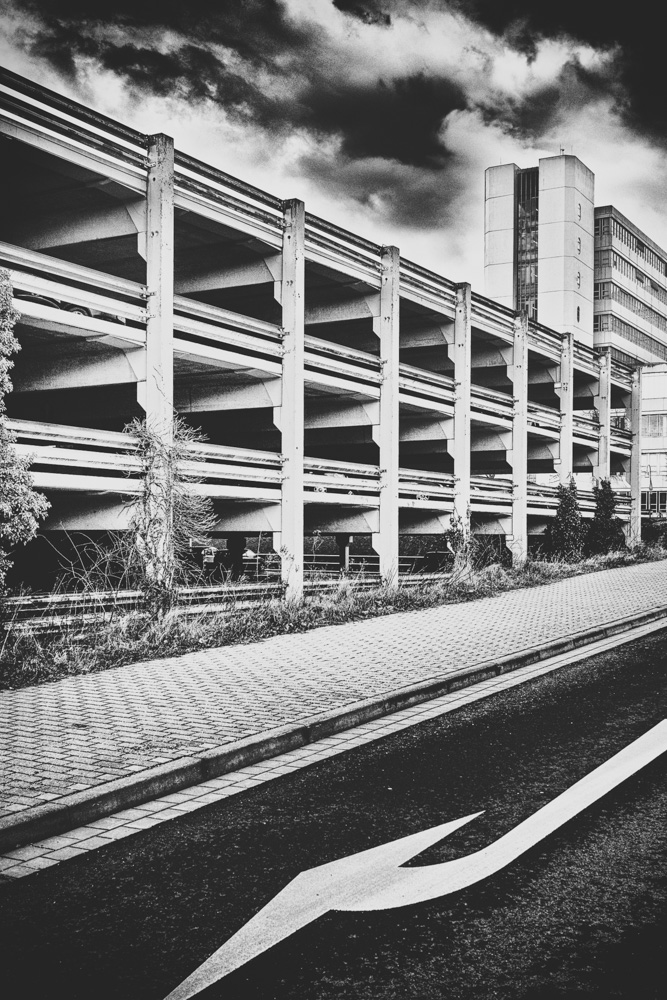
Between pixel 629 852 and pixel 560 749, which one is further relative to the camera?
pixel 560 749

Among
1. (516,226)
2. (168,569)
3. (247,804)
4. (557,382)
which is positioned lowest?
(247,804)

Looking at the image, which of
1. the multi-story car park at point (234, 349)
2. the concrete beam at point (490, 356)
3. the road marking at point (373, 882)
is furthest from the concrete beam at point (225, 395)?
the road marking at point (373, 882)

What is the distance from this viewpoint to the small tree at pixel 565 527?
31.7 metres

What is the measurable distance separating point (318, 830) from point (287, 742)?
1.86 meters

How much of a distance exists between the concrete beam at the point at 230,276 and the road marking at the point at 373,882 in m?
17.2

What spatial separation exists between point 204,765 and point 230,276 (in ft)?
55.2

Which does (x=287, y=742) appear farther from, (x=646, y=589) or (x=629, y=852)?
(x=646, y=589)

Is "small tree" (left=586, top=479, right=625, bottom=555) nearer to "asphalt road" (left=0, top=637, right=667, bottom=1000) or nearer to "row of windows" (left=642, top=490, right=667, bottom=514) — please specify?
"asphalt road" (left=0, top=637, right=667, bottom=1000)

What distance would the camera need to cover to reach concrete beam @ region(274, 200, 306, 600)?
20.4 meters

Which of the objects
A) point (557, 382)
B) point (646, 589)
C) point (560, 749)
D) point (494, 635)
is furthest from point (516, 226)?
point (560, 749)

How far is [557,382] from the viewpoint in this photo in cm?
3434

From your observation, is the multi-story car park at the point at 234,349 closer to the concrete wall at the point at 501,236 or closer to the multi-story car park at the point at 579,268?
the multi-story car park at the point at 579,268

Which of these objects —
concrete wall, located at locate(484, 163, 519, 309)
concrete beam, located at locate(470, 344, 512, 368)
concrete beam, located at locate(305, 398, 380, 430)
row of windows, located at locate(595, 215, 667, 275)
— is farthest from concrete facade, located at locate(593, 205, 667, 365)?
concrete beam, located at locate(305, 398, 380, 430)

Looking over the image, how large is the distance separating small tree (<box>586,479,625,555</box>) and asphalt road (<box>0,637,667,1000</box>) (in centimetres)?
2894
